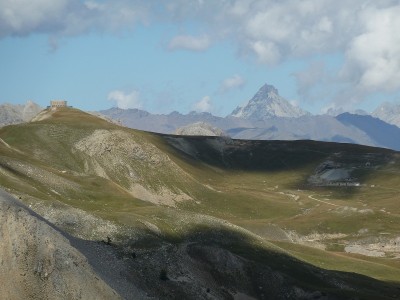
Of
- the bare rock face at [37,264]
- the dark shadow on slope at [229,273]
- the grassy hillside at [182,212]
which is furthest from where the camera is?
the grassy hillside at [182,212]

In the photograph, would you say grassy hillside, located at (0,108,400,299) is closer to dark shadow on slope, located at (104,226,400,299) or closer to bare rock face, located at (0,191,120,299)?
dark shadow on slope, located at (104,226,400,299)

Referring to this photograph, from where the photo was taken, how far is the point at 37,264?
139ft

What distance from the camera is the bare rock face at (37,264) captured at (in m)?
40.8

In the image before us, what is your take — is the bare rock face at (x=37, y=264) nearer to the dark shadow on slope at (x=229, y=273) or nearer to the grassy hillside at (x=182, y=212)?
the dark shadow on slope at (x=229, y=273)

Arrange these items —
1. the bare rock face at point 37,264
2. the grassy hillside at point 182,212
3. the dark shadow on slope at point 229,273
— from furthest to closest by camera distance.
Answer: the grassy hillside at point 182,212
the dark shadow on slope at point 229,273
the bare rock face at point 37,264

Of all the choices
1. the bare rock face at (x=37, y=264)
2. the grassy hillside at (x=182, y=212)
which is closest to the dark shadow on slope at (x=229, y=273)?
the grassy hillside at (x=182, y=212)

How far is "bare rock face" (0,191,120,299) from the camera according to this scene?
134 ft

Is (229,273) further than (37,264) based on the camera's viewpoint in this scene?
Yes

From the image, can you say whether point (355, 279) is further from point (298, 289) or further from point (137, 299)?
point (137, 299)

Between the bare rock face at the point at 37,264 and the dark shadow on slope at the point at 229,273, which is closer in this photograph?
the bare rock face at the point at 37,264

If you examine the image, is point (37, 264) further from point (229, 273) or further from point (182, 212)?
point (182, 212)

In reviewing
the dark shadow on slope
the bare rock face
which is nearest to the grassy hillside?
the dark shadow on slope

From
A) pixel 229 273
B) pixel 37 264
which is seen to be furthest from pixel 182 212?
pixel 37 264

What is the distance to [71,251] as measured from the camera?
45.3 meters
